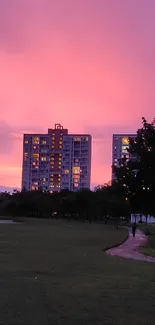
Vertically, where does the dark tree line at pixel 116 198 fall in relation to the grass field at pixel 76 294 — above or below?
above

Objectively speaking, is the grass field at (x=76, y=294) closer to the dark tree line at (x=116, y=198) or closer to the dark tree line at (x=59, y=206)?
the dark tree line at (x=116, y=198)

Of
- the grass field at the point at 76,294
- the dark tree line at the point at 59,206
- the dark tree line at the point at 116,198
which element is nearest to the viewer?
the grass field at the point at 76,294

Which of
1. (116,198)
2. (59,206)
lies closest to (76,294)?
Answer: (116,198)

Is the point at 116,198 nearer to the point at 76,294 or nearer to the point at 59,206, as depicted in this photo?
the point at 76,294

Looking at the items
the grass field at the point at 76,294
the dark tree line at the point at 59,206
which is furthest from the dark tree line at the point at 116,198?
the grass field at the point at 76,294

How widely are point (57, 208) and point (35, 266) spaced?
129463 mm

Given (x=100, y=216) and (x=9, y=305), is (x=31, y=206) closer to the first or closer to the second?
(x=100, y=216)

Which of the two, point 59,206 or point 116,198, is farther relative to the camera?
point 59,206

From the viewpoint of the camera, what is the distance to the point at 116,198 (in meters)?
49.1

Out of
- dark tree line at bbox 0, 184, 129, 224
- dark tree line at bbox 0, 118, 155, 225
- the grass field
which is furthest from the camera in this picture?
dark tree line at bbox 0, 184, 129, 224

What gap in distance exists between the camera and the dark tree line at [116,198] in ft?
87.1

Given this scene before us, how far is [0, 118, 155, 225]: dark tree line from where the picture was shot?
26.6 m

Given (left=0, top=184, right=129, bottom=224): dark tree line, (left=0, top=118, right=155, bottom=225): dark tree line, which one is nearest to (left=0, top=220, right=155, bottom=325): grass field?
(left=0, top=118, right=155, bottom=225): dark tree line

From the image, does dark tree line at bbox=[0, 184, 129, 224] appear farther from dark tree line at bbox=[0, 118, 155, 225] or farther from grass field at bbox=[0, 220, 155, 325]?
grass field at bbox=[0, 220, 155, 325]
